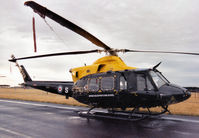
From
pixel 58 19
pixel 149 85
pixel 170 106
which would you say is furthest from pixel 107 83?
pixel 170 106

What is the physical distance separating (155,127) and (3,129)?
666cm

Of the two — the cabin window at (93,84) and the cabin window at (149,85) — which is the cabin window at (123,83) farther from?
the cabin window at (93,84)

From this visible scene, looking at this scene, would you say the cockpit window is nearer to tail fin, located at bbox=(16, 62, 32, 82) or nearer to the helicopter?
the helicopter

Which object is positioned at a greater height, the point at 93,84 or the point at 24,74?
the point at 24,74

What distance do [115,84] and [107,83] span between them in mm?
499

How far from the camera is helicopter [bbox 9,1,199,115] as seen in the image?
820cm

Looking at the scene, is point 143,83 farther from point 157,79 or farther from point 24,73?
point 24,73

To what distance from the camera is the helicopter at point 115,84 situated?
8195mm

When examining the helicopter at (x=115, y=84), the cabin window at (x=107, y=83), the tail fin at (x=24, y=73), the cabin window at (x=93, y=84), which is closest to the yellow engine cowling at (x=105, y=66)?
the helicopter at (x=115, y=84)

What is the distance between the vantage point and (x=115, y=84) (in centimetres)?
930

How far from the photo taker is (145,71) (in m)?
8.92

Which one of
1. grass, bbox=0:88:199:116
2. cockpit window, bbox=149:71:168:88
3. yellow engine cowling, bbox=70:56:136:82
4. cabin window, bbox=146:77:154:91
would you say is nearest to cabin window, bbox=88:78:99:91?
yellow engine cowling, bbox=70:56:136:82

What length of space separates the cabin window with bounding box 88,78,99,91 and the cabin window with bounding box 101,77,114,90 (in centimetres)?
36

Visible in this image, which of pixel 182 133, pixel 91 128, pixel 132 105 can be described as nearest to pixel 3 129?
pixel 91 128
